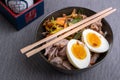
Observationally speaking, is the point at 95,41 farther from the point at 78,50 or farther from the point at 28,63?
the point at 28,63

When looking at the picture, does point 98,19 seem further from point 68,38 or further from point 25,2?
point 25,2

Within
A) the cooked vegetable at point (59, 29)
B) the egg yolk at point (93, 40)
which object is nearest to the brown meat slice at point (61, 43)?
the cooked vegetable at point (59, 29)

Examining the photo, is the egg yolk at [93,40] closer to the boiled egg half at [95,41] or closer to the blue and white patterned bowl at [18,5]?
the boiled egg half at [95,41]

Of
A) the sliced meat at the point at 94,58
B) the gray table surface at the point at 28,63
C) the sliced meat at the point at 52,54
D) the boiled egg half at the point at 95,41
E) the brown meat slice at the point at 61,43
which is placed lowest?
the gray table surface at the point at 28,63

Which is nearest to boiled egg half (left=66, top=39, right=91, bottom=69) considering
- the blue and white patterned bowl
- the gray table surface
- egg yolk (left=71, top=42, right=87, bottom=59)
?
egg yolk (left=71, top=42, right=87, bottom=59)

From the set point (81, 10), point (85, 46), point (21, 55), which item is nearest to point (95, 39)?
point (85, 46)

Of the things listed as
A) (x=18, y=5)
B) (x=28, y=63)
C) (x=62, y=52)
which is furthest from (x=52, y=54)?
(x=18, y=5)

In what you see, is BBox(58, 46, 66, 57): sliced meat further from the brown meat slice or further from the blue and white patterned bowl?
the blue and white patterned bowl
